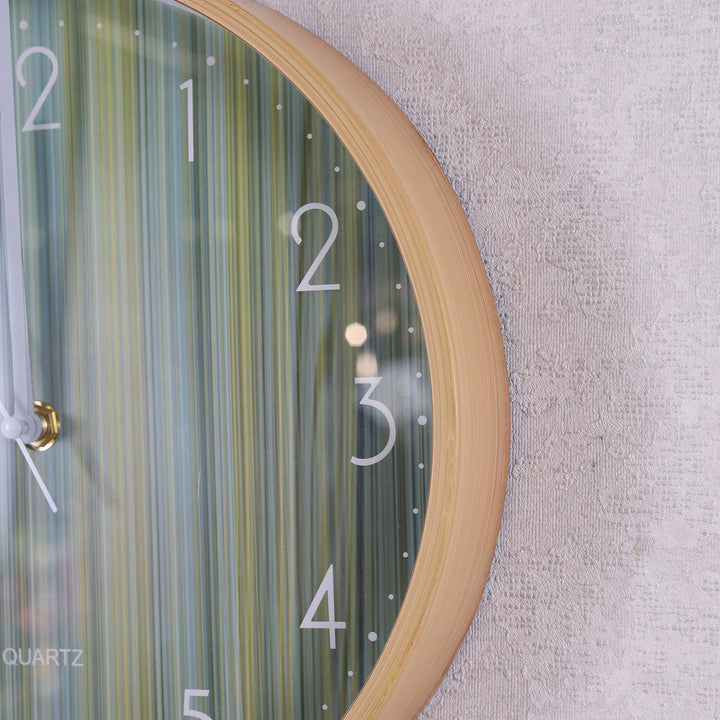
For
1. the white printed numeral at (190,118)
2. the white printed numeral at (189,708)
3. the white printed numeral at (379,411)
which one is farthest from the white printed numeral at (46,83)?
the white printed numeral at (189,708)

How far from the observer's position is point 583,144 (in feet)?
2.05

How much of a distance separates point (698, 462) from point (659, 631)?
147mm

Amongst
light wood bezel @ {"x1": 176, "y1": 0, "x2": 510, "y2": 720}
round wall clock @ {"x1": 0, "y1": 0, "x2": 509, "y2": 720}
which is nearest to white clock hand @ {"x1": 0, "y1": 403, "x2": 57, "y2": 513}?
round wall clock @ {"x1": 0, "y1": 0, "x2": 509, "y2": 720}

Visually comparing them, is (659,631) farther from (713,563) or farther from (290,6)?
(290,6)

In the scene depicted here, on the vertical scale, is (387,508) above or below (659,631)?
above

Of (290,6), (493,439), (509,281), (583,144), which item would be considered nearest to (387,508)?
(493,439)

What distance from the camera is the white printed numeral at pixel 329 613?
55 cm

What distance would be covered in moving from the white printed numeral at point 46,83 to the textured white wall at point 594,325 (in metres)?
0.30

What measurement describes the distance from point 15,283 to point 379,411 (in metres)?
0.32

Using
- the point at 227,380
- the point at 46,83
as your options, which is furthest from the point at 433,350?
→ the point at 46,83

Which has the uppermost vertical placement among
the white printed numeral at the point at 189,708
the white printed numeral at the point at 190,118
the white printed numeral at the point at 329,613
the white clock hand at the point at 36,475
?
Result: the white printed numeral at the point at 190,118

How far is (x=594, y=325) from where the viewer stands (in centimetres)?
62

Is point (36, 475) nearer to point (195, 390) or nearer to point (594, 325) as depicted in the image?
point (195, 390)

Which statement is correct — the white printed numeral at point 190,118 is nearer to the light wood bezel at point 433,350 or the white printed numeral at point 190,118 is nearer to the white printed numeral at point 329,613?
the light wood bezel at point 433,350
